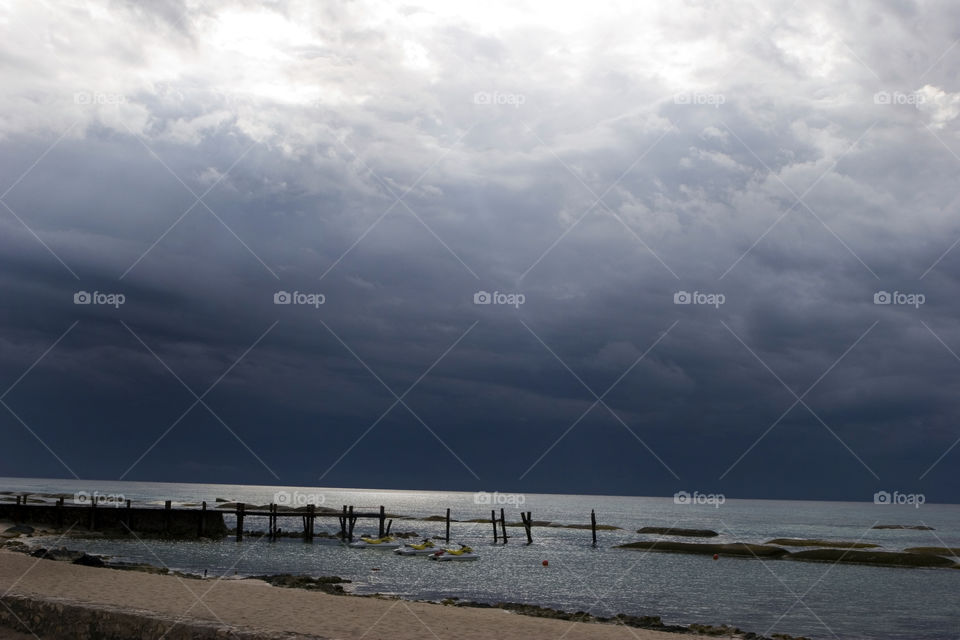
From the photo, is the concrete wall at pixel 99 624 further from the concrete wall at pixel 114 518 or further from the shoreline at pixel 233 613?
the concrete wall at pixel 114 518

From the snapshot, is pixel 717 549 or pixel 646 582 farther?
pixel 717 549

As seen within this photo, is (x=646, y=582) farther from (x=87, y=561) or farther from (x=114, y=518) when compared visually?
(x=114, y=518)


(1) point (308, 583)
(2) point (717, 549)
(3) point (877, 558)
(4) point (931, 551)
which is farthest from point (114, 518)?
(4) point (931, 551)

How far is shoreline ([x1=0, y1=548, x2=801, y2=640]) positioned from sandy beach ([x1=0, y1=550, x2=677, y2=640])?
0.10 feet

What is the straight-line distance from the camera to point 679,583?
4272cm

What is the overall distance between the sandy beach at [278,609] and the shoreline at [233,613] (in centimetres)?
3

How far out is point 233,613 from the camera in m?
18.8

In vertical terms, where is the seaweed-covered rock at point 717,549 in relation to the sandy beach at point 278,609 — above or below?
below

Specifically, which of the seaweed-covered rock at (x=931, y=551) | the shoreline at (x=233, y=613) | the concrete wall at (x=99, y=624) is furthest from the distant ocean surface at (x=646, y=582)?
the concrete wall at (x=99, y=624)

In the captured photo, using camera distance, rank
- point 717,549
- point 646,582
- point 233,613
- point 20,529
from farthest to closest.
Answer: point 717,549, point 20,529, point 646,582, point 233,613

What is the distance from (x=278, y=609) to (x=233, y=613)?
6.28 feet

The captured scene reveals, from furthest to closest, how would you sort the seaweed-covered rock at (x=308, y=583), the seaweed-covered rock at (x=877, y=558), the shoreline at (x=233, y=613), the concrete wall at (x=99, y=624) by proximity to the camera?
the seaweed-covered rock at (x=877, y=558), the seaweed-covered rock at (x=308, y=583), the shoreline at (x=233, y=613), the concrete wall at (x=99, y=624)

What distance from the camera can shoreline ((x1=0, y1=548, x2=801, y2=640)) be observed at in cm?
1609

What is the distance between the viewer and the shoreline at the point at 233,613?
1609 centimetres
